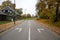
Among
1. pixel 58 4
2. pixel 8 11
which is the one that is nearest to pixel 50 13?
pixel 58 4

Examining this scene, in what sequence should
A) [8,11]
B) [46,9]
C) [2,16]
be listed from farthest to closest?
1. [8,11]
2. [2,16]
3. [46,9]

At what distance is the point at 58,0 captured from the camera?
3553 centimetres

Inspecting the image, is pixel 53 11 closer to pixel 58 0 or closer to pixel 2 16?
pixel 58 0

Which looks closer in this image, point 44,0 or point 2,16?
point 44,0

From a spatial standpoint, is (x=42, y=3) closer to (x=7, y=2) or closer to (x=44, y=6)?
(x=44, y=6)

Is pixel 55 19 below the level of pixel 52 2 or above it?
below

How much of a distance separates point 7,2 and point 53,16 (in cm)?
7252

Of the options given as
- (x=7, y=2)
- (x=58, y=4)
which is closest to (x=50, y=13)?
(x=58, y=4)

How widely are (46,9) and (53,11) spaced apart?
2745mm

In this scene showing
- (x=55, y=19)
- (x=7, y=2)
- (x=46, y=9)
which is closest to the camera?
(x=55, y=19)

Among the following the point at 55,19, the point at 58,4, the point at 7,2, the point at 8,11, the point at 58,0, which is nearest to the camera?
the point at 58,0

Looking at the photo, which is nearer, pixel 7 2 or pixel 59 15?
pixel 59 15

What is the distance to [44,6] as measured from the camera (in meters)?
46.2

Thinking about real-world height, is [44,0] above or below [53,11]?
above
